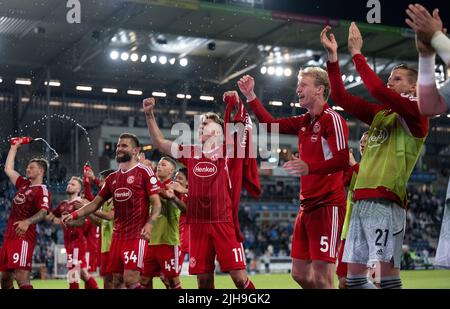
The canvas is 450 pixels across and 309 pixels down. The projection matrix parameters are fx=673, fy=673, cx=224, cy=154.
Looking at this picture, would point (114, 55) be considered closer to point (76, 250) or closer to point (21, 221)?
point (76, 250)

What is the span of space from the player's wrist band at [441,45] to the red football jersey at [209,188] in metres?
3.42

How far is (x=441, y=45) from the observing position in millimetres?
3773

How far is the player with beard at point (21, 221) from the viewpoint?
29.5ft

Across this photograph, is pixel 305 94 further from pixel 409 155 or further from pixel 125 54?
pixel 125 54

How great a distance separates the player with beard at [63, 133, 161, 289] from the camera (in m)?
7.74

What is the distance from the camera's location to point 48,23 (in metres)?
21.2

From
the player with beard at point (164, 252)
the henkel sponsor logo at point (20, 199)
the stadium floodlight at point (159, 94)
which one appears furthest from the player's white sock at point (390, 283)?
the stadium floodlight at point (159, 94)

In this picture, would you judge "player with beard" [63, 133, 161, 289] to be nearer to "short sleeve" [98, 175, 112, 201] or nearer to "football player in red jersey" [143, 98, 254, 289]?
"short sleeve" [98, 175, 112, 201]

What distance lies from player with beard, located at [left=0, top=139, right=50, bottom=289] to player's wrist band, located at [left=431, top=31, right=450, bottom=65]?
6369 mm

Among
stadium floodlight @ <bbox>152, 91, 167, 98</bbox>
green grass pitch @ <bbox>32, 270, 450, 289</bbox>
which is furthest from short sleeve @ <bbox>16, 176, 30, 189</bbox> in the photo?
stadium floodlight @ <bbox>152, 91, 167, 98</bbox>

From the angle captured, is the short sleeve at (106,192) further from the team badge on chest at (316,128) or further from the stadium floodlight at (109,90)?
the stadium floodlight at (109,90)

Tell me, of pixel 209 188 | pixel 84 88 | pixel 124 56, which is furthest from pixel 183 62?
pixel 209 188
